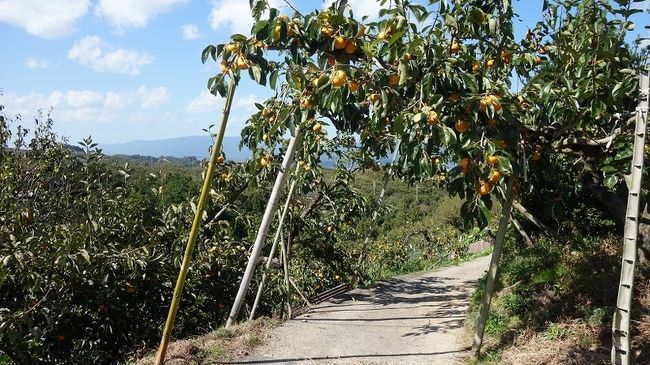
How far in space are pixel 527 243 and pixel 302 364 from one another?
15.5ft

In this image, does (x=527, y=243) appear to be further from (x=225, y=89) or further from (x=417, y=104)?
(x=225, y=89)

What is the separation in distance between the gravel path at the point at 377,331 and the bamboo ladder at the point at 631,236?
160cm

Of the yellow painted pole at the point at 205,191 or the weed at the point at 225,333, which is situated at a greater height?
the yellow painted pole at the point at 205,191

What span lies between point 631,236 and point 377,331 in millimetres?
2821

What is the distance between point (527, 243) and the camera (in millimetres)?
7438

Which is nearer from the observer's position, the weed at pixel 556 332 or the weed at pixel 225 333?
the weed at pixel 556 332

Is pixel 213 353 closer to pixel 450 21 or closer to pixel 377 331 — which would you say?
pixel 377 331

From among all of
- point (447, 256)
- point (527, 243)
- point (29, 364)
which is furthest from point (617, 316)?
point (447, 256)

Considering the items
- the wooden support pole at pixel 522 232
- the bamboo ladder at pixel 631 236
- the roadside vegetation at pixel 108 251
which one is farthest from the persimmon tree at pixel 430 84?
the wooden support pole at pixel 522 232

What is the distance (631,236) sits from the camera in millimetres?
2602

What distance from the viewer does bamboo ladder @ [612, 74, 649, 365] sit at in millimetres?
2566

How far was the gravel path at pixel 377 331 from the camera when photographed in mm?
4129

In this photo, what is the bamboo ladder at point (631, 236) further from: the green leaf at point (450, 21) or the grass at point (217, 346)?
the grass at point (217, 346)

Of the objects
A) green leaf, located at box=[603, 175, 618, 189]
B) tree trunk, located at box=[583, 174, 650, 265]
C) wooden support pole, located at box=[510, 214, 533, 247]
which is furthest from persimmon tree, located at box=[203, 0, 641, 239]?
wooden support pole, located at box=[510, 214, 533, 247]
